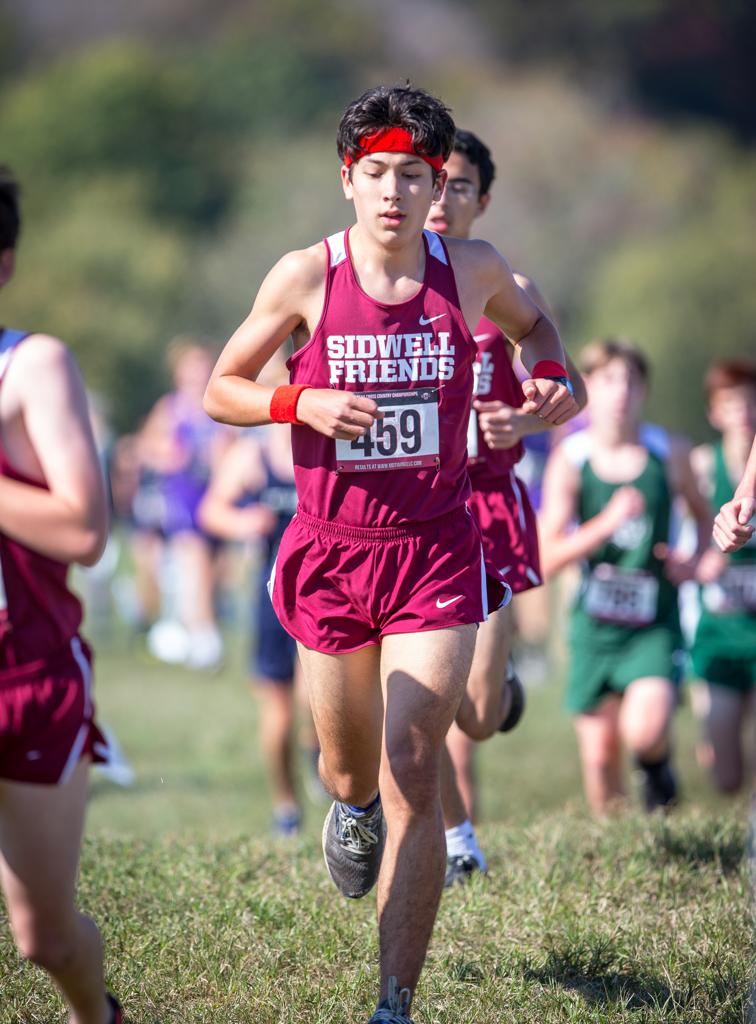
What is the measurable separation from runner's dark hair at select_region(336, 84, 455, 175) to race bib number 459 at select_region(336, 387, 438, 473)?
73 centimetres

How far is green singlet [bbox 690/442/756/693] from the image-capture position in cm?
817

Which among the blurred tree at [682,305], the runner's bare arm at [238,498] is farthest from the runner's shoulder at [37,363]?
the blurred tree at [682,305]

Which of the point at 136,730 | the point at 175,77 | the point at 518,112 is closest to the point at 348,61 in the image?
the point at 175,77

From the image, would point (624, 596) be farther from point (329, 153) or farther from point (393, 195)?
point (329, 153)

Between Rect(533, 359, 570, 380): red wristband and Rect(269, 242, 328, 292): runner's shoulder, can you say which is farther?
Rect(533, 359, 570, 380): red wristband

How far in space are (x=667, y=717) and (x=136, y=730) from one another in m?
5.81

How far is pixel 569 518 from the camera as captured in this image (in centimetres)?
752

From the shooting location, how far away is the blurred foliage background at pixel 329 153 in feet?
191

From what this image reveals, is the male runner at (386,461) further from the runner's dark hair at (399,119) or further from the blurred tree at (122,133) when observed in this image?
the blurred tree at (122,133)

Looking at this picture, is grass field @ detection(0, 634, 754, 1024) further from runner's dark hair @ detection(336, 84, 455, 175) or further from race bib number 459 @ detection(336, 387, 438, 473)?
runner's dark hair @ detection(336, 84, 455, 175)

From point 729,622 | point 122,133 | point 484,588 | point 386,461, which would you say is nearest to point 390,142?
point 386,461

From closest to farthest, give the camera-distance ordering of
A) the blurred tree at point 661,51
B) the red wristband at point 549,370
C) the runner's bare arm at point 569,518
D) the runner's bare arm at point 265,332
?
the runner's bare arm at point 265,332 → the red wristband at point 549,370 → the runner's bare arm at point 569,518 → the blurred tree at point 661,51

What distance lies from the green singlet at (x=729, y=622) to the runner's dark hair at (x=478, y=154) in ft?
9.98

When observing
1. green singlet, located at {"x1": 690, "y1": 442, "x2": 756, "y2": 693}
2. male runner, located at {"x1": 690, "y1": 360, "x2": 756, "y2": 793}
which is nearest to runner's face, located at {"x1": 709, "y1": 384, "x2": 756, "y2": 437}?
male runner, located at {"x1": 690, "y1": 360, "x2": 756, "y2": 793}
